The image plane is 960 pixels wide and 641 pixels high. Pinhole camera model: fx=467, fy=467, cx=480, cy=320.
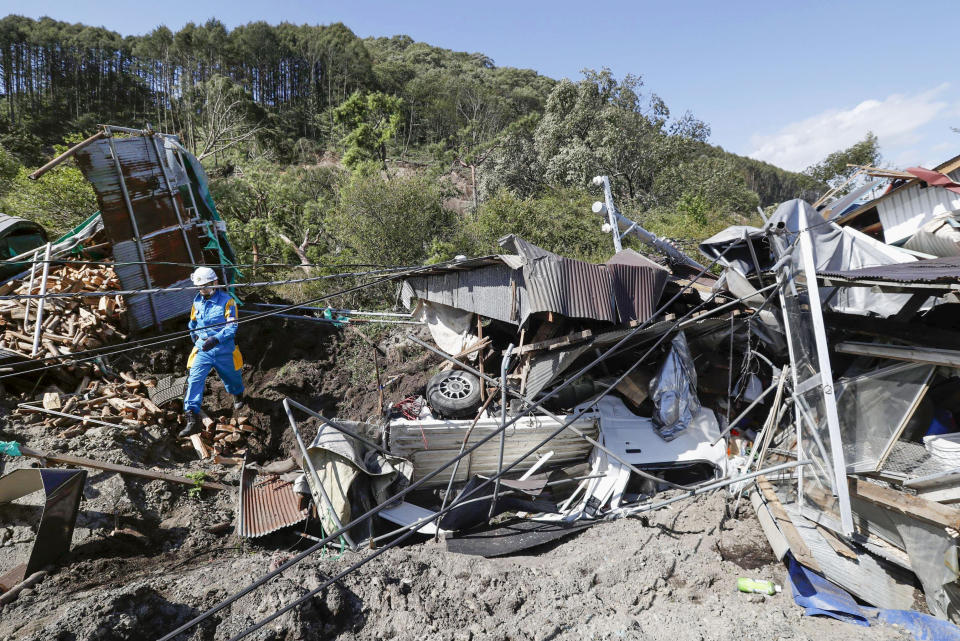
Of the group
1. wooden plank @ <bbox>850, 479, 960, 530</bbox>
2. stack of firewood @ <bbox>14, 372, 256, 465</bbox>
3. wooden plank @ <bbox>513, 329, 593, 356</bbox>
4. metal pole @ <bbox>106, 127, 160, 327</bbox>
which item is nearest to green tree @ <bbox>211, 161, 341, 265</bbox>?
metal pole @ <bbox>106, 127, 160, 327</bbox>

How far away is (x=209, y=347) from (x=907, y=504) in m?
7.84

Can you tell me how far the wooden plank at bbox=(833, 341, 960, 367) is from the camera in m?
4.68

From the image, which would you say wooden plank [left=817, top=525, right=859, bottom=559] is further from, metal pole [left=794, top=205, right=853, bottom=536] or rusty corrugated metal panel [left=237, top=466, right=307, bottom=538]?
rusty corrugated metal panel [left=237, top=466, right=307, bottom=538]

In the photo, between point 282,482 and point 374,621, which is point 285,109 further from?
point 374,621

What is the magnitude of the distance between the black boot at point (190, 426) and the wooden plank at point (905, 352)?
8.53m

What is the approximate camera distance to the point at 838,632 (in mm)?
3674

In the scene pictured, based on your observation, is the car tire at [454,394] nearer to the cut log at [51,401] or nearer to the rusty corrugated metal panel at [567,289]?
the rusty corrugated metal panel at [567,289]

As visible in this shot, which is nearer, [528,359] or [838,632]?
[838,632]

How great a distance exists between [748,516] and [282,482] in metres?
5.76

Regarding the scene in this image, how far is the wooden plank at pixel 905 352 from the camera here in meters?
4.68

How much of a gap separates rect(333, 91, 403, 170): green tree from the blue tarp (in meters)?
24.5

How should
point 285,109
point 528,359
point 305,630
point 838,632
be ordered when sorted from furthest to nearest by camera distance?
point 285,109, point 528,359, point 838,632, point 305,630

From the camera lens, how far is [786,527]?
16.5 ft

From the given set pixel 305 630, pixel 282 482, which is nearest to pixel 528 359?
pixel 282 482
